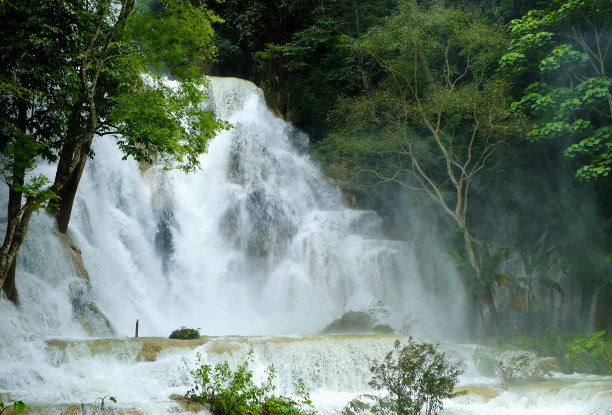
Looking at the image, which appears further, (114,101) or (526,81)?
(526,81)

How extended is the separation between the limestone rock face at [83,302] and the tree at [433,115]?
31.6ft

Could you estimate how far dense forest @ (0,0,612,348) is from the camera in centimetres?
1115

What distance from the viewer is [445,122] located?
68.6 ft

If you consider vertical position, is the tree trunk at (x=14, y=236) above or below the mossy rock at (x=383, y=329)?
above

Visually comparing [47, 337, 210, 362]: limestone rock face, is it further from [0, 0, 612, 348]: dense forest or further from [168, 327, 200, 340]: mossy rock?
[0, 0, 612, 348]: dense forest

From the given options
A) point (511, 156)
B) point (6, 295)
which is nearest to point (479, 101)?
point (511, 156)

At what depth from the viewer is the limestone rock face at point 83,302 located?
42.7ft

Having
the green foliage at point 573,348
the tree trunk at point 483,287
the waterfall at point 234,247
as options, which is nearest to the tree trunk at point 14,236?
the waterfall at point 234,247

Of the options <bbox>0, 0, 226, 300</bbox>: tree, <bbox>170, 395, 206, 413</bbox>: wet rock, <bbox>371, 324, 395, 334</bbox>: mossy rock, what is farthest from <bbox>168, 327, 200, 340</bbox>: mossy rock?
<bbox>371, 324, 395, 334</bbox>: mossy rock

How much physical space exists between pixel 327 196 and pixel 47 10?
45.8ft

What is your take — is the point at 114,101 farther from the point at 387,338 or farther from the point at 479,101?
the point at 479,101

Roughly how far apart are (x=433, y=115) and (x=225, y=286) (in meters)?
9.54

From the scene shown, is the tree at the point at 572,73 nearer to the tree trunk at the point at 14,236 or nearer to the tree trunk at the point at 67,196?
the tree trunk at the point at 67,196

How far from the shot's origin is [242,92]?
2397 cm
